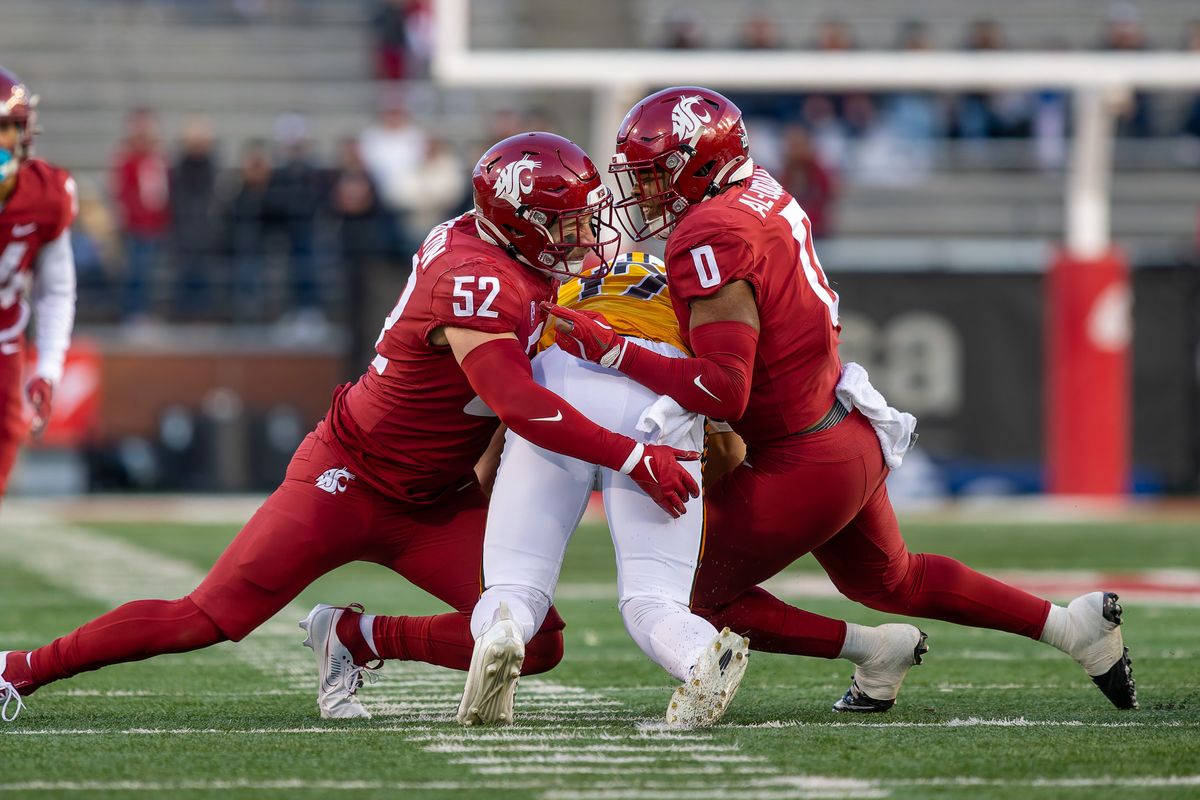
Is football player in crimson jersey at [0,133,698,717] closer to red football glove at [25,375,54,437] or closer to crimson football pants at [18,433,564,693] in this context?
crimson football pants at [18,433,564,693]

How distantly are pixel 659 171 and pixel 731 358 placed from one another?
548 mm

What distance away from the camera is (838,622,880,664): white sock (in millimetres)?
4250

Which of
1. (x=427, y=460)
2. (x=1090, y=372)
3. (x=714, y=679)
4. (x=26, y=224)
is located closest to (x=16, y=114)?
(x=26, y=224)

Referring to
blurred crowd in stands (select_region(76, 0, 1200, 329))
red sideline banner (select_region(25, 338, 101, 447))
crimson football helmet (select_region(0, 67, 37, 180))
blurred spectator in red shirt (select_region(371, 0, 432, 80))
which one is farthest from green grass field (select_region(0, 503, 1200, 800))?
blurred spectator in red shirt (select_region(371, 0, 432, 80))

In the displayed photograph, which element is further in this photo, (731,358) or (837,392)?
(837,392)

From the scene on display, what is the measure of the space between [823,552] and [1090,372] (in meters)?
7.74

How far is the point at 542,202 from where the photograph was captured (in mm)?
4008

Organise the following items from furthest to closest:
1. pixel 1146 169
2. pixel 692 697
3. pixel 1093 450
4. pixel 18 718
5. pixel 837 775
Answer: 1. pixel 1146 169
2. pixel 1093 450
3. pixel 18 718
4. pixel 692 697
5. pixel 837 775

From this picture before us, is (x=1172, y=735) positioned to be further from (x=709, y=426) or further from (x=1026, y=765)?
(x=709, y=426)

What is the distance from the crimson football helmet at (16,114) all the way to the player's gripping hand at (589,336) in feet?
6.61

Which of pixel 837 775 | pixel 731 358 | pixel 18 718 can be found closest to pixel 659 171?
pixel 731 358

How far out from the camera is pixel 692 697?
377 cm

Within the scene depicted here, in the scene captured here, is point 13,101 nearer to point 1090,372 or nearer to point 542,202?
point 542,202

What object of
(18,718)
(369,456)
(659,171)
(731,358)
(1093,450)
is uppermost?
(659,171)
